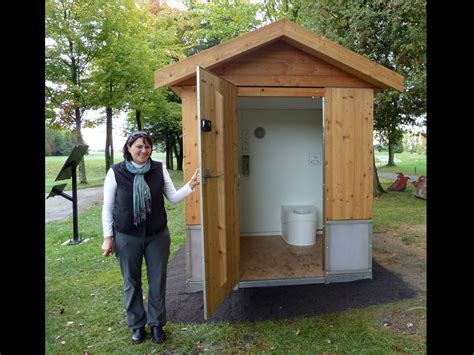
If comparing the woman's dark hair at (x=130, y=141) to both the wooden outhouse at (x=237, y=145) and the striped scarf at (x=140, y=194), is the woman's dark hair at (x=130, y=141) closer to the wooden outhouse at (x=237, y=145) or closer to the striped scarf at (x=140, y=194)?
the striped scarf at (x=140, y=194)

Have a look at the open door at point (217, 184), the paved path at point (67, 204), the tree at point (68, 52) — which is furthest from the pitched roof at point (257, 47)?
the tree at point (68, 52)

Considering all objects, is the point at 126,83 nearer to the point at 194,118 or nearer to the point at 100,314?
the point at 194,118

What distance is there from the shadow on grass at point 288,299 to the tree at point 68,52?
8804 millimetres

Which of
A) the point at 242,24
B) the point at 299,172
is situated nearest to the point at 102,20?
the point at 242,24

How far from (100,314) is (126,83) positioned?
9.31 m

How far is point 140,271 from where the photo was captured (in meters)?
2.67

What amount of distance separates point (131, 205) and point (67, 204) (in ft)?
30.8

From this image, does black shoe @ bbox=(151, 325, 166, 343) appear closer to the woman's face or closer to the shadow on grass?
the shadow on grass

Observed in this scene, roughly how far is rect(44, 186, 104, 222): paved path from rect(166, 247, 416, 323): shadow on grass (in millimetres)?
6269

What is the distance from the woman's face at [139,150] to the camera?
2.51 meters

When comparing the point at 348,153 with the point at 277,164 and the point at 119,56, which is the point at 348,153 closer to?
the point at 277,164

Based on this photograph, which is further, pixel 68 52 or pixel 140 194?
pixel 68 52

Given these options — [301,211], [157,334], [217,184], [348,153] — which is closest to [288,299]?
[157,334]
